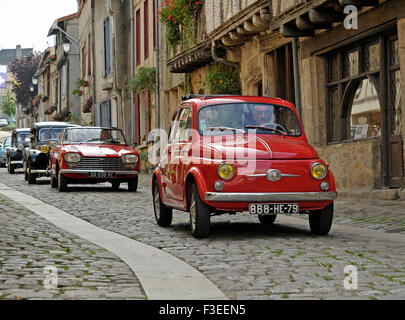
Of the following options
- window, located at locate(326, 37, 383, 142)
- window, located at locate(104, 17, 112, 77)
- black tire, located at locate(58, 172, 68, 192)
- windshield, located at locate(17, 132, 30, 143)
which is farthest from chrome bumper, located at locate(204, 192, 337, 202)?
window, located at locate(104, 17, 112, 77)

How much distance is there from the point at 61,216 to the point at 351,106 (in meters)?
7.19

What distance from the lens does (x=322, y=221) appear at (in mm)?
9891

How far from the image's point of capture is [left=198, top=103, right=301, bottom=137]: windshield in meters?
10.5

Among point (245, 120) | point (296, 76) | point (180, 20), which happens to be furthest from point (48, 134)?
point (245, 120)

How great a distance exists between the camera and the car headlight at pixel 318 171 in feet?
31.5

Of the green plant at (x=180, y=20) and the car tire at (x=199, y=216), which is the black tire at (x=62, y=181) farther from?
the car tire at (x=199, y=216)

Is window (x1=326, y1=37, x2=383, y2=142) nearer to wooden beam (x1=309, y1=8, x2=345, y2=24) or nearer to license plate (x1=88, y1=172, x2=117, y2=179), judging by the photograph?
wooden beam (x1=309, y1=8, x2=345, y2=24)

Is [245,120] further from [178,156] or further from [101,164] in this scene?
[101,164]

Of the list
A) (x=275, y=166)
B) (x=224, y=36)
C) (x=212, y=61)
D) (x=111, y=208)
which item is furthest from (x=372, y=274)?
(x=212, y=61)

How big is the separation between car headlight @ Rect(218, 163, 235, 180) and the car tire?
0.37 metres

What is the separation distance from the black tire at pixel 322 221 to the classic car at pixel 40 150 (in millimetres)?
14258

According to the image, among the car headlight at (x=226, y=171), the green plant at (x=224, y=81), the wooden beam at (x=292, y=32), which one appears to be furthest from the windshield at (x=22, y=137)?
the car headlight at (x=226, y=171)

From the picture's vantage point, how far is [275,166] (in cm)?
949
